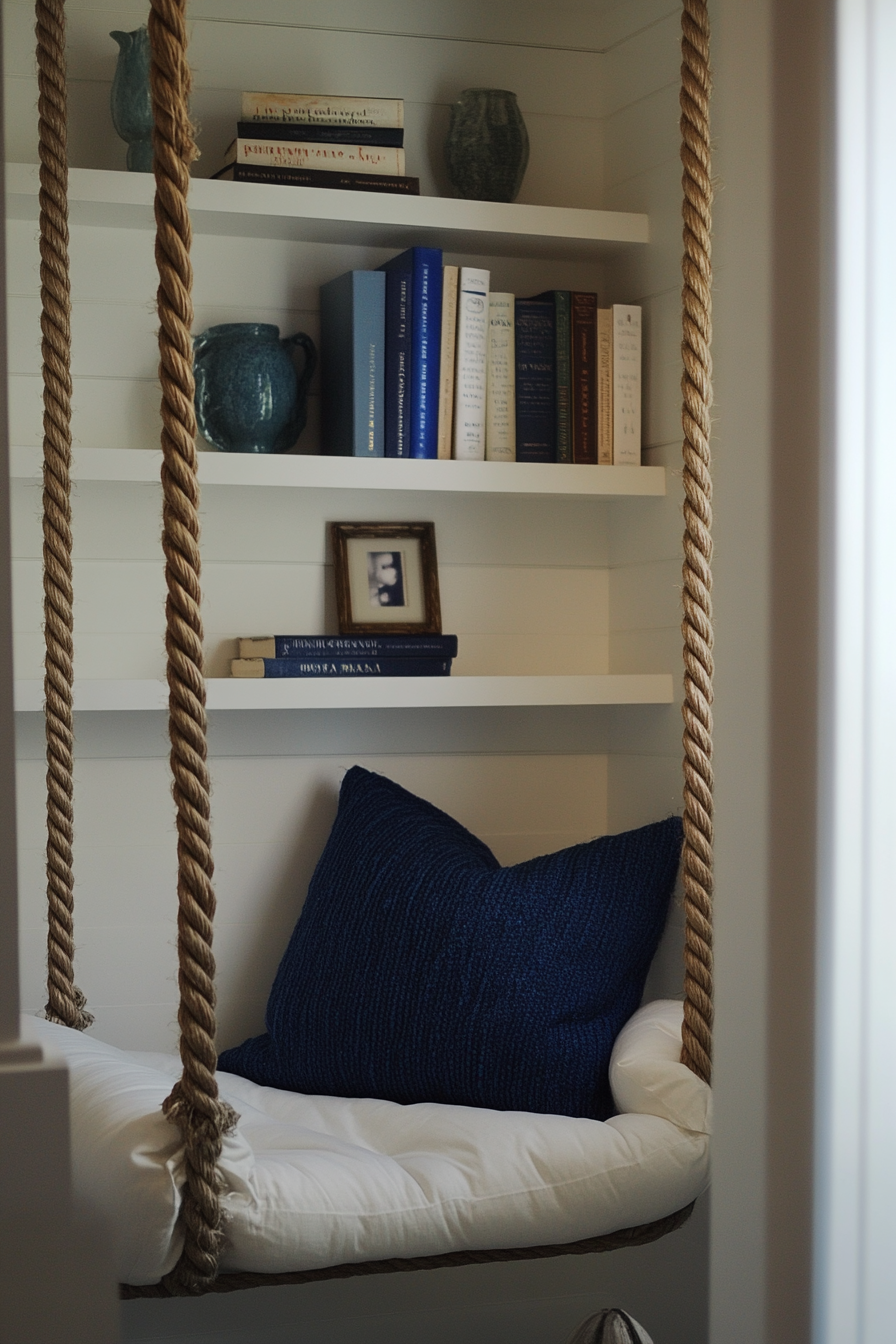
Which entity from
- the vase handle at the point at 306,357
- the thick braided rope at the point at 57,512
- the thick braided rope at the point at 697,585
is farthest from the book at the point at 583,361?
the thick braided rope at the point at 57,512

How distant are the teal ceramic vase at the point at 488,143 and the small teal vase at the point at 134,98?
1.67 ft

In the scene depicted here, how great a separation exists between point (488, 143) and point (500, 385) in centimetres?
40

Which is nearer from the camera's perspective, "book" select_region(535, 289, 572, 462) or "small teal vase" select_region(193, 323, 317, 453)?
"small teal vase" select_region(193, 323, 317, 453)

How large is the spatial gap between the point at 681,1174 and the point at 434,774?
3.02ft

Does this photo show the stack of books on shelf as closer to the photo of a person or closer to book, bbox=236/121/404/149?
book, bbox=236/121/404/149

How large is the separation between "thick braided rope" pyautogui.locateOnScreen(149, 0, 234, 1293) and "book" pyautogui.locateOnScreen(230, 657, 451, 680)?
0.76 m

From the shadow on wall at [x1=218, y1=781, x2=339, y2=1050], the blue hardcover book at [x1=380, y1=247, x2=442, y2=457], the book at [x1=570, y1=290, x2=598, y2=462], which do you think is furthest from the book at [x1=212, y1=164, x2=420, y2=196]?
the shadow on wall at [x1=218, y1=781, x2=339, y2=1050]

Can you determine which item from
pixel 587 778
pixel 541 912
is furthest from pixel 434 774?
pixel 541 912

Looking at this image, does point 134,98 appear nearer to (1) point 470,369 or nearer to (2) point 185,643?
(1) point 470,369

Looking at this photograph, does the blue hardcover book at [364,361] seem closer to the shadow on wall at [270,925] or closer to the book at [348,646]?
the book at [348,646]

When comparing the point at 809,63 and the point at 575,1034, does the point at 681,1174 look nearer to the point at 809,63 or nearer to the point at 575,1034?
the point at 575,1034

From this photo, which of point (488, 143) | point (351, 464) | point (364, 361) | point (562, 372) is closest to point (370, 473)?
point (351, 464)

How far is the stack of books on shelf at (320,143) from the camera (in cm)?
198

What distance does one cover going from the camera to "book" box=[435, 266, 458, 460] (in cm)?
205
